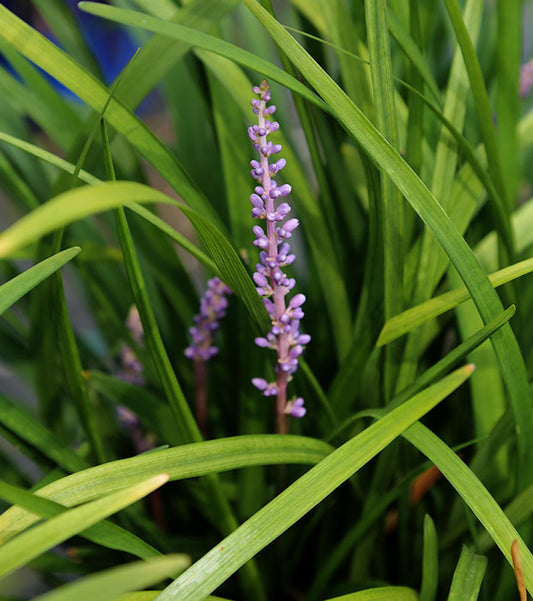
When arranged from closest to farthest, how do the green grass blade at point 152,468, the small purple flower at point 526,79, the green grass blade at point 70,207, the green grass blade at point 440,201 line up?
the green grass blade at point 70,207 < the green grass blade at point 152,468 < the green grass blade at point 440,201 < the small purple flower at point 526,79

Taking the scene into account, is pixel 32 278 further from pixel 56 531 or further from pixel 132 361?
pixel 132 361

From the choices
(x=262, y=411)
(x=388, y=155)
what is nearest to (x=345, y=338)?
(x=262, y=411)

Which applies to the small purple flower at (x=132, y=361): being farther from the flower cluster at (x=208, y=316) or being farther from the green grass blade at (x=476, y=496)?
the green grass blade at (x=476, y=496)

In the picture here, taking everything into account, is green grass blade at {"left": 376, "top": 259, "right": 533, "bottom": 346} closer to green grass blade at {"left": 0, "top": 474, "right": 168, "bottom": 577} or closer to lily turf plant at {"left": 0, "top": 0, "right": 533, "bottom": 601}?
lily turf plant at {"left": 0, "top": 0, "right": 533, "bottom": 601}

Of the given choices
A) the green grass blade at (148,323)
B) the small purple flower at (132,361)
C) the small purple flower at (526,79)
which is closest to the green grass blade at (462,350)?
the green grass blade at (148,323)

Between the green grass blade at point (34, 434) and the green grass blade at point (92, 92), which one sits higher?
the green grass blade at point (92, 92)

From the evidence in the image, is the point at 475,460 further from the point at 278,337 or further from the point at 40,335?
the point at 40,335

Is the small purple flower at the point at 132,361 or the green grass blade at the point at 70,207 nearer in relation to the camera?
the green grass blade at the point at 70,207
